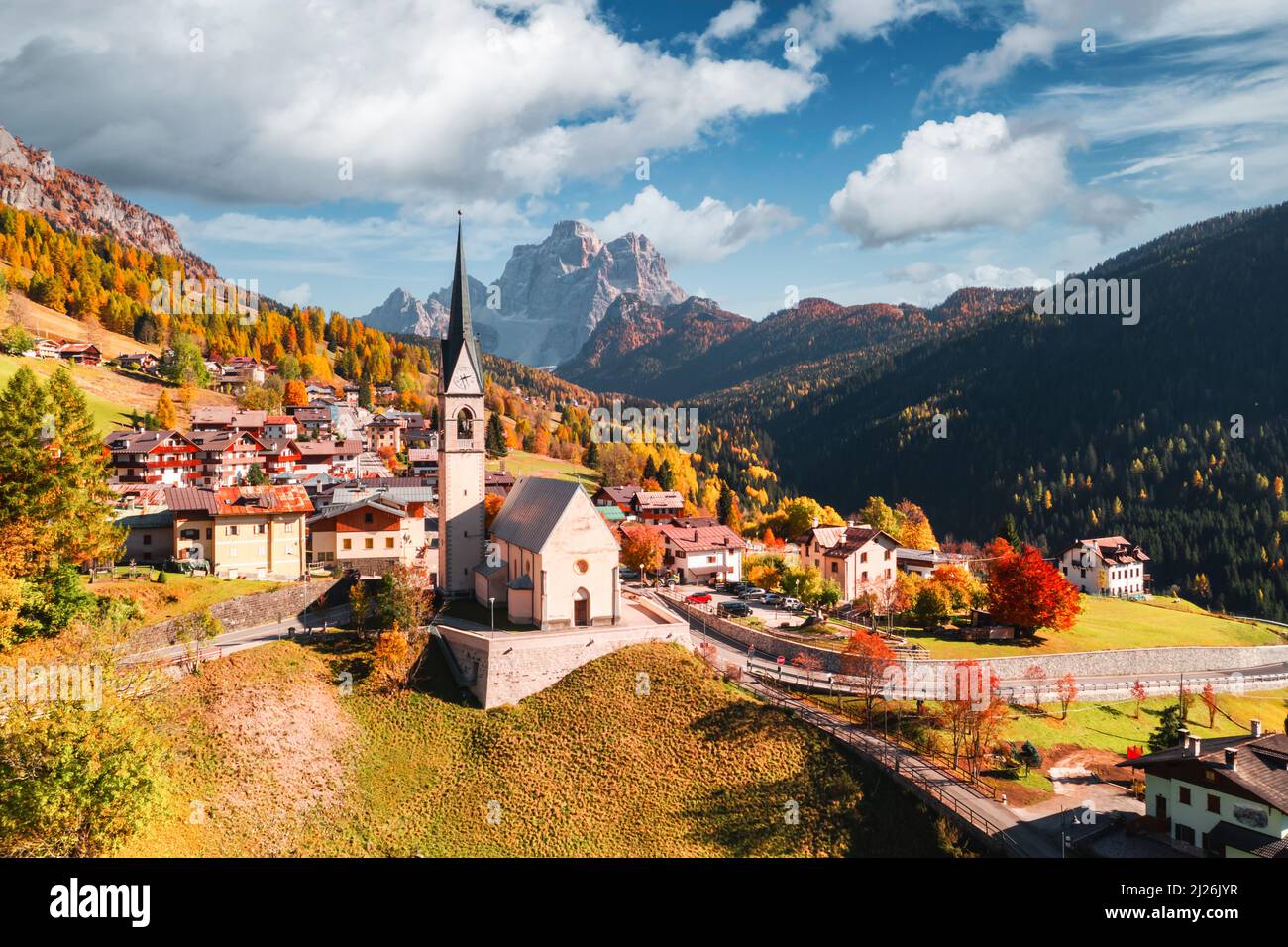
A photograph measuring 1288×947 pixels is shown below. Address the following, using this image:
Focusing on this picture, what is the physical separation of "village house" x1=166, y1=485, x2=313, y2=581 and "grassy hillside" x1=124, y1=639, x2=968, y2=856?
12433mm

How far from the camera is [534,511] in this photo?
2096 inches

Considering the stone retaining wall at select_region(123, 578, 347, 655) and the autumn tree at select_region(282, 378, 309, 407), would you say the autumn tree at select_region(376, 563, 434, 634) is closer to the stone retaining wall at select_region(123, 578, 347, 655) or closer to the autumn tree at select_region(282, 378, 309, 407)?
the stone retaining wall at select_region(123, 578, 347, 655)

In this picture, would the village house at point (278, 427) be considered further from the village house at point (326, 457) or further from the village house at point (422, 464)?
the village house at point (422, 464)

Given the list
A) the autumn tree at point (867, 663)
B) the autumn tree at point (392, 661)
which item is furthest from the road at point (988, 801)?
the autumn tree at point (392, 661)

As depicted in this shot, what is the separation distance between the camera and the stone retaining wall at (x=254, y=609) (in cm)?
4141

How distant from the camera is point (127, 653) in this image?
131 ft

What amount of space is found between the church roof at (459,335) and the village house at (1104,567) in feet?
271

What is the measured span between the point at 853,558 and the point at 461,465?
123 feet

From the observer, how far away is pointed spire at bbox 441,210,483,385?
5744 centimetres

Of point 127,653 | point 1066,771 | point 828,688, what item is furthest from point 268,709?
point 1066,771

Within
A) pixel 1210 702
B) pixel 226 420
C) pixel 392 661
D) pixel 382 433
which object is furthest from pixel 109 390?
pixel 1210 702

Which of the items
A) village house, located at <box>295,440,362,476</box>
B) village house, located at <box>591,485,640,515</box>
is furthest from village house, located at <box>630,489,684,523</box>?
village house, located at <box>295,440,362,476</box>

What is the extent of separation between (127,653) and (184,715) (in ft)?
20.1
